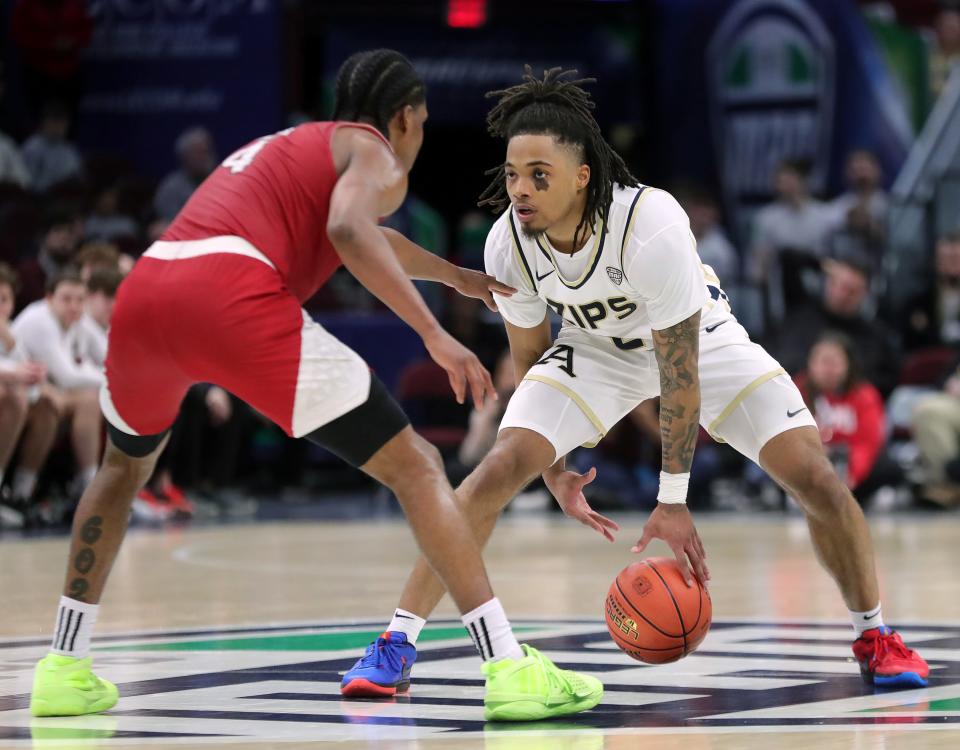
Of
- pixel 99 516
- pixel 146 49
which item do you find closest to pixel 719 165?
pixel 146 49

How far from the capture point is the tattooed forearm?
16.2 ft

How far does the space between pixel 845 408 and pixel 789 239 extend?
11.5 ft

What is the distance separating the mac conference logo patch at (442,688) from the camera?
4.23 metres

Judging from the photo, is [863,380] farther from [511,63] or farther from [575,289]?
[575,289]

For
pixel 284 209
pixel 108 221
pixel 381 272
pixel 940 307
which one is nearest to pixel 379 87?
pixel 284 209

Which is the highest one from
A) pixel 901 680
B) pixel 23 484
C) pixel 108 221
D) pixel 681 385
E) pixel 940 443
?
pixel 681 385

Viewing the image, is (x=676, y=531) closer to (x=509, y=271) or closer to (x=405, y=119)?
(x=509, y=271)

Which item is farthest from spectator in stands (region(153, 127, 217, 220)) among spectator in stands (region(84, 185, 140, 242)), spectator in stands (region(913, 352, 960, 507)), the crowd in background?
spectator in stands (region(913, 352, 960, 507))

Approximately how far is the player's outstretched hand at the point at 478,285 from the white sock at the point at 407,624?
0.90m

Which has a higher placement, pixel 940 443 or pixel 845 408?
pixel 845 408

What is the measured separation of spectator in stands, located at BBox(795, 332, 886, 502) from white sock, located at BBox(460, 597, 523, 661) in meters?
8.92

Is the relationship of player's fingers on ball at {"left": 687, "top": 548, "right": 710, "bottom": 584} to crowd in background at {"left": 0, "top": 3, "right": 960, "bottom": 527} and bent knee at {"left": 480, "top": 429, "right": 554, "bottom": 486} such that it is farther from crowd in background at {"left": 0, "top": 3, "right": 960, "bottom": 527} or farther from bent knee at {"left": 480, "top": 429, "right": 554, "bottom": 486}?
crowd in background at {"left": 0, "top": 3, "right": 960, "bottom": 527}

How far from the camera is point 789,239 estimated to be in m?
16.3

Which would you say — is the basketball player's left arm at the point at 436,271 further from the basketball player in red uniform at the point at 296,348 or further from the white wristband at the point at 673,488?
the white wristband at the point at 673,488
